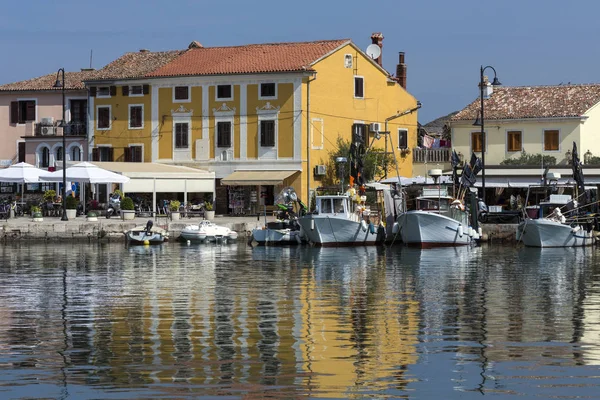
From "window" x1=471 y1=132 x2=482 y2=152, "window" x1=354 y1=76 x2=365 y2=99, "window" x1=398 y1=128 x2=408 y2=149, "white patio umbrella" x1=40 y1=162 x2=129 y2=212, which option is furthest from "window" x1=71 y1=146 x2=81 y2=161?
"window" x1=471 y1=132 x2=482 y2=152

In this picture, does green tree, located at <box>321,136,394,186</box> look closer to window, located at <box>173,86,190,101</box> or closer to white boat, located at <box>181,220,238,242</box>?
window, located at <box>173,86,190,101</box>

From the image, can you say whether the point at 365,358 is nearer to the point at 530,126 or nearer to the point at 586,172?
the point at 586,172

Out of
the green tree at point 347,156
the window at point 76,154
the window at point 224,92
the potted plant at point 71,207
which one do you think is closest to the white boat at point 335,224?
the green tree at point 347,156

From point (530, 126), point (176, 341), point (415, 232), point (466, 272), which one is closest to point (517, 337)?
point (176, 341)

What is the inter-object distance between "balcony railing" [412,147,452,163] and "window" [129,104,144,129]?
53.4ft

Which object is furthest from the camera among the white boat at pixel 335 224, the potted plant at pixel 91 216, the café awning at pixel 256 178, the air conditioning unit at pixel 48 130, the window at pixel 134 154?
the air conditioning unit at pixel 48 130

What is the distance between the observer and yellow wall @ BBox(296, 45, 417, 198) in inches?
2598

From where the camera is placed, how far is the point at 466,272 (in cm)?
3959

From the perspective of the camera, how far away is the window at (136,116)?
69.2m

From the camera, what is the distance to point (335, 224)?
176ft

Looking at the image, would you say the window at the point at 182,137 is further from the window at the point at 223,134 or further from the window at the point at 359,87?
the window at the point at 359,87

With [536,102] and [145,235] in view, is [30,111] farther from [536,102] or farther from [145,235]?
[536,102]

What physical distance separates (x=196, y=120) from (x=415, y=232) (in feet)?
62.8

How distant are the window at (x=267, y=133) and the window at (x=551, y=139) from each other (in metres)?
15.3
